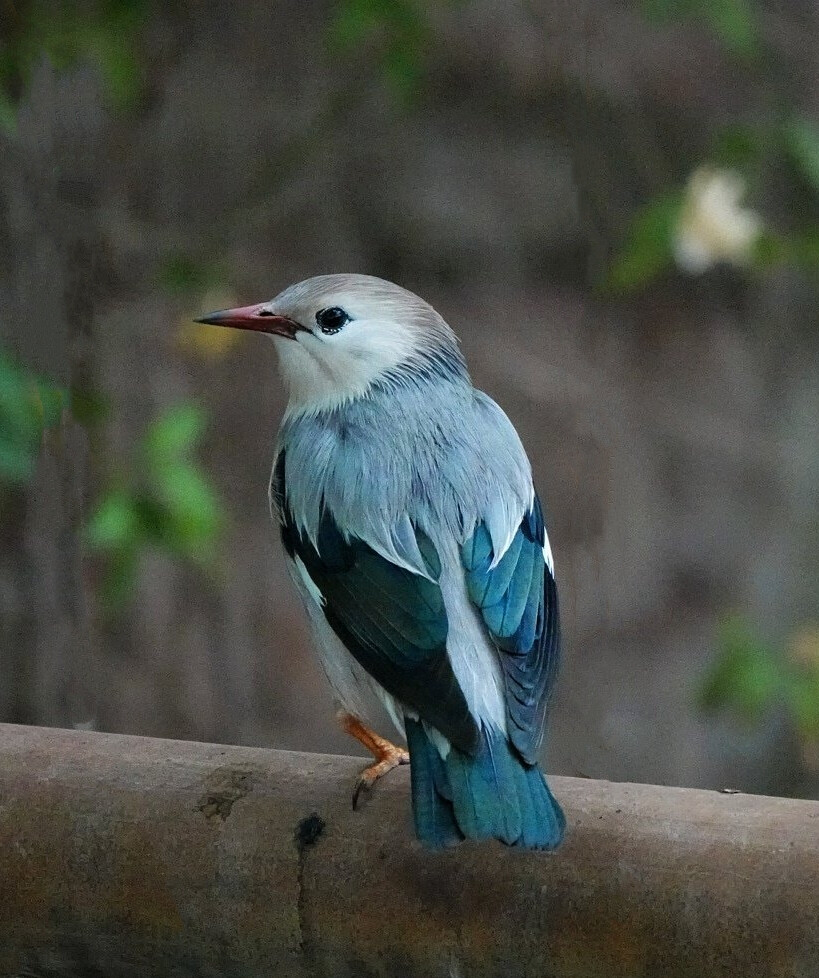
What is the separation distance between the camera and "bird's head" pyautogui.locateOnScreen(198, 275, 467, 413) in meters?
2.49

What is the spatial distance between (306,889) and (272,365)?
105 inches

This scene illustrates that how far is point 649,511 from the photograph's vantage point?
476 cm

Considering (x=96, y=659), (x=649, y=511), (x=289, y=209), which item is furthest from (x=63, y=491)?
(x=649, y=511)

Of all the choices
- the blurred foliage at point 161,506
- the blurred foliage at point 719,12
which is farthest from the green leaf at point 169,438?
the blurred foliage at point 719,12

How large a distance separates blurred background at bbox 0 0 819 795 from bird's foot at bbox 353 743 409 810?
1546mm

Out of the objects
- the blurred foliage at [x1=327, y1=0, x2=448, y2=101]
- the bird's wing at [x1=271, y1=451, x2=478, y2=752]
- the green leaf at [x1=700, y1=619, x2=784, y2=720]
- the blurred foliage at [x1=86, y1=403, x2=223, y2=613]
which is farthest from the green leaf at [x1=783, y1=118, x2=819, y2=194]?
the bird's wing at [x1=271, y1=451, x2=478, y2=752]

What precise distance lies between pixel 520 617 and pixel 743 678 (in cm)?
174

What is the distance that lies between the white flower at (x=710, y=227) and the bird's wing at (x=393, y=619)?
171cm

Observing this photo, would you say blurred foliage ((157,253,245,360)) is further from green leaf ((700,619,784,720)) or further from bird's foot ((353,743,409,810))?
bird's foot ((353,743,409,810))

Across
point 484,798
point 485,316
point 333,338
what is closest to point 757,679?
point 485,316

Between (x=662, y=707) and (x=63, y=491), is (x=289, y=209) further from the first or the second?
(x=662, y=707)

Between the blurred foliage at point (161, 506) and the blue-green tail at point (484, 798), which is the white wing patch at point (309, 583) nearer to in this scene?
the blue-green tail at point (484, 798)

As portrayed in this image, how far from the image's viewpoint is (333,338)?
2.50 meters

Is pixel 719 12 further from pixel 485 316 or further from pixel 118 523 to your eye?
pixel 118 523
